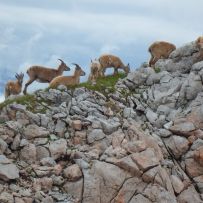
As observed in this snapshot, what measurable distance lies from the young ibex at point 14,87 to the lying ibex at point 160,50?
29.5 feet

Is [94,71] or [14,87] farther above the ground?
[94,71]

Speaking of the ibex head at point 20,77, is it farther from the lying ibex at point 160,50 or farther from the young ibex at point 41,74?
the lying ibex at point 160,50

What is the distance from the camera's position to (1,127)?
2681 centimetres

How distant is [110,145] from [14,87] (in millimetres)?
9246

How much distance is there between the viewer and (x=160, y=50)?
37844mm

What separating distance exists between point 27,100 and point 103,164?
6.30 metres

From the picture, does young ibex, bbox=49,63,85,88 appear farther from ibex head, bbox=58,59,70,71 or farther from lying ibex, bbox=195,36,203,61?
lying ibex, bbox=195,36,203,61

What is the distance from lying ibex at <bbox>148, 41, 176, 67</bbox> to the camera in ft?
124

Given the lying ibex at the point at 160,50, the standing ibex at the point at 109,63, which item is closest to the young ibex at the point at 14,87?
the standing ibex at the point at 109,63

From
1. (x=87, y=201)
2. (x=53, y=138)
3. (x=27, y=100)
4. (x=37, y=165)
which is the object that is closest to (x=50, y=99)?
(x=27, y=100)

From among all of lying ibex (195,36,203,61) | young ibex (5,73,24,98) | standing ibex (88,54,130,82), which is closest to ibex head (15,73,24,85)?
young ibex (5,73,24,98)

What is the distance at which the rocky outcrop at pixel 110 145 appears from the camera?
2498cm

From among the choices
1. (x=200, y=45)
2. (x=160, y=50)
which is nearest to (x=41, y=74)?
(x=160, y=50)

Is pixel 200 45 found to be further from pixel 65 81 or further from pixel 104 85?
pixel 65 81
